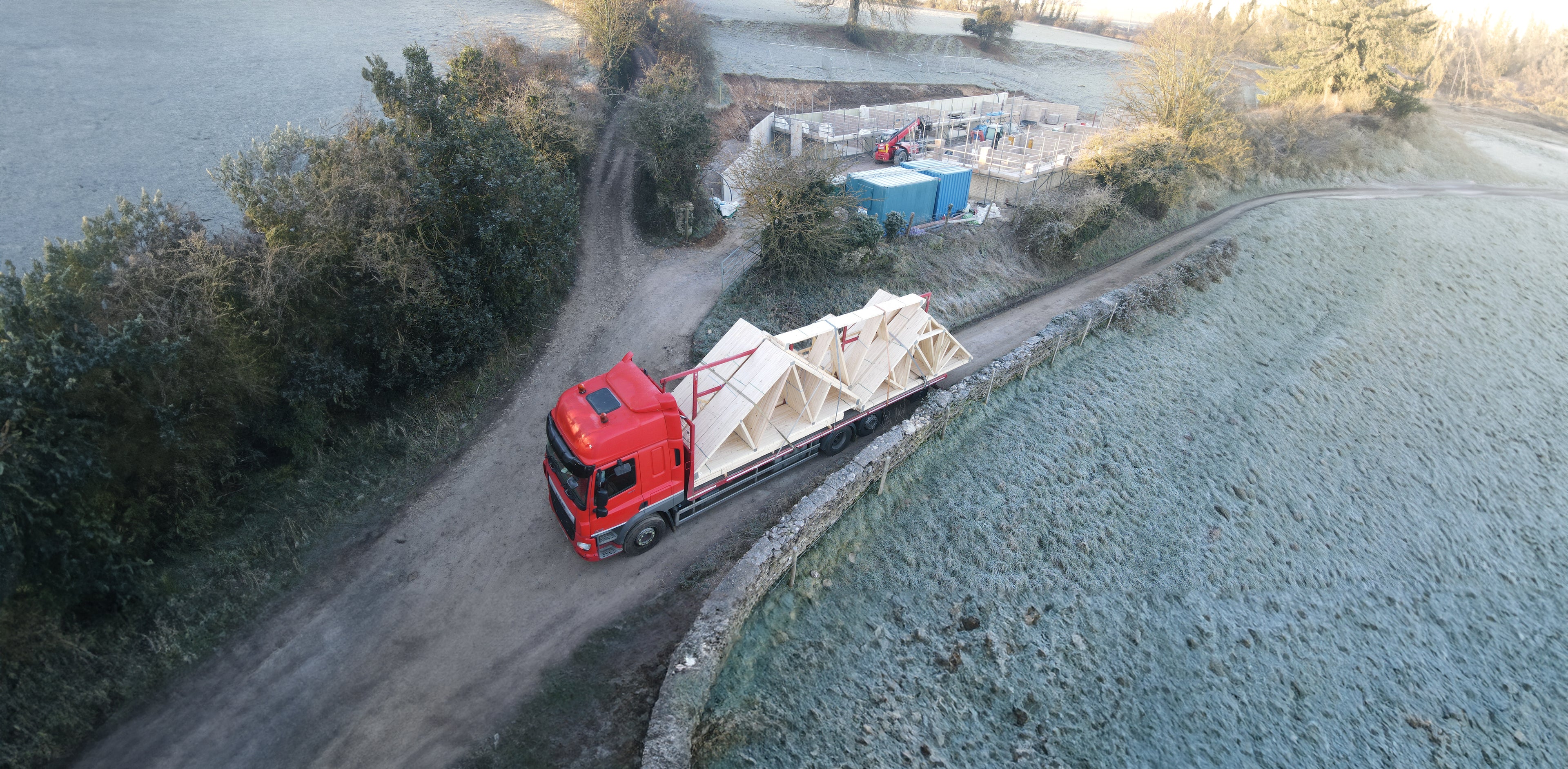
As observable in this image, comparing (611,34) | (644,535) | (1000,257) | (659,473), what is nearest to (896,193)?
(1000,257)

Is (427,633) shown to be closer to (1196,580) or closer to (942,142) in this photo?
(1196,580)

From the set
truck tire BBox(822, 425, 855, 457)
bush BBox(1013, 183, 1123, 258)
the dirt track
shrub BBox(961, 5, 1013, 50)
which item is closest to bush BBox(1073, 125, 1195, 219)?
bush BBox(1013, 183, 1123, 258)

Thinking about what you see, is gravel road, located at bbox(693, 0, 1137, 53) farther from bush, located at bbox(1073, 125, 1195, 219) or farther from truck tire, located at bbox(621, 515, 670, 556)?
truck tire, located at bbox(621, 515, 670, 556)

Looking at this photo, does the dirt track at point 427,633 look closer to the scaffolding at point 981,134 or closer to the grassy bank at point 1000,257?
the grassy bank at point 1000,257

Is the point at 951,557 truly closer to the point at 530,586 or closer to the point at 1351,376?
the point at 530,586

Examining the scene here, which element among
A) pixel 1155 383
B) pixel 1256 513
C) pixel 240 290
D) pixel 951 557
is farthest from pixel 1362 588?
pixel 240 290

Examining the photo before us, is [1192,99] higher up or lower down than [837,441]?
higher up
